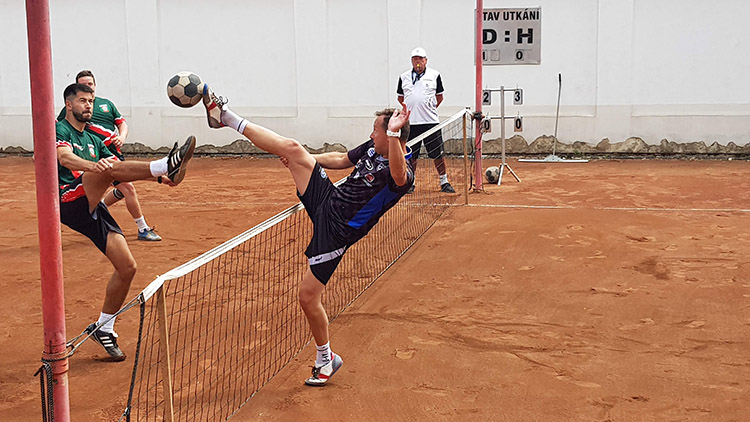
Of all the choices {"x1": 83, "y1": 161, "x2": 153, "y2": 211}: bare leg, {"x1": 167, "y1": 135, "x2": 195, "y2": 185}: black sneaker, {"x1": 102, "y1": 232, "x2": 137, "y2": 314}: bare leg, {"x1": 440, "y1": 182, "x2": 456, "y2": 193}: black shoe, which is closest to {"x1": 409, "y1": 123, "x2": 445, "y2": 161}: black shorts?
{"x1": 440, "y1": 182, "x2": 456, "y2": 193}: black shoe

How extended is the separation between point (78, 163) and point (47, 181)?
2782 mm

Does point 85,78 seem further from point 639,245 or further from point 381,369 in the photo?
point 639,245

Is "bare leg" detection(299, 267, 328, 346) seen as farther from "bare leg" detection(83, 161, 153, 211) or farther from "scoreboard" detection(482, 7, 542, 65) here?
"scoreboard" detection(482, 7, 542, 65)

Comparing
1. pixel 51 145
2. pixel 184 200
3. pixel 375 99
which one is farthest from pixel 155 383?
pixel 375 99

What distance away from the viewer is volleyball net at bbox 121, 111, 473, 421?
5.62 meters

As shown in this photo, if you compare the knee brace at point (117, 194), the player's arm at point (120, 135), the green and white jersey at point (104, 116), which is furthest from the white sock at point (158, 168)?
the knee brace at point (117, 194)

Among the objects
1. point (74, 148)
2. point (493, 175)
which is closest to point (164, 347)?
point (74, 148)

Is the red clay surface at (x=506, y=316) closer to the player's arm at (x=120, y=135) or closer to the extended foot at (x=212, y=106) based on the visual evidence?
the player's arm at (x=120, y=135)

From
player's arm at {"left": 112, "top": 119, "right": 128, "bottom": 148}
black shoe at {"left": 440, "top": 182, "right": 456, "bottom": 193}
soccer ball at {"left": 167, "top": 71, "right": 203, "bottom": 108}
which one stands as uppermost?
soccer ball at {"left": 167, "top": 71, "right": 203, "bottom": 108}

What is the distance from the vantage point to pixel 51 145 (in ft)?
12.3

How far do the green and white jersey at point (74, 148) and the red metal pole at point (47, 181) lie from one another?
308 cm

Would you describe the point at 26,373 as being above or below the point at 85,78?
below

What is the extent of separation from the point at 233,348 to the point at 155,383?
778mm

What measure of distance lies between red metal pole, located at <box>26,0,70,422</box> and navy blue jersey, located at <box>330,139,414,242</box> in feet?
8.72
